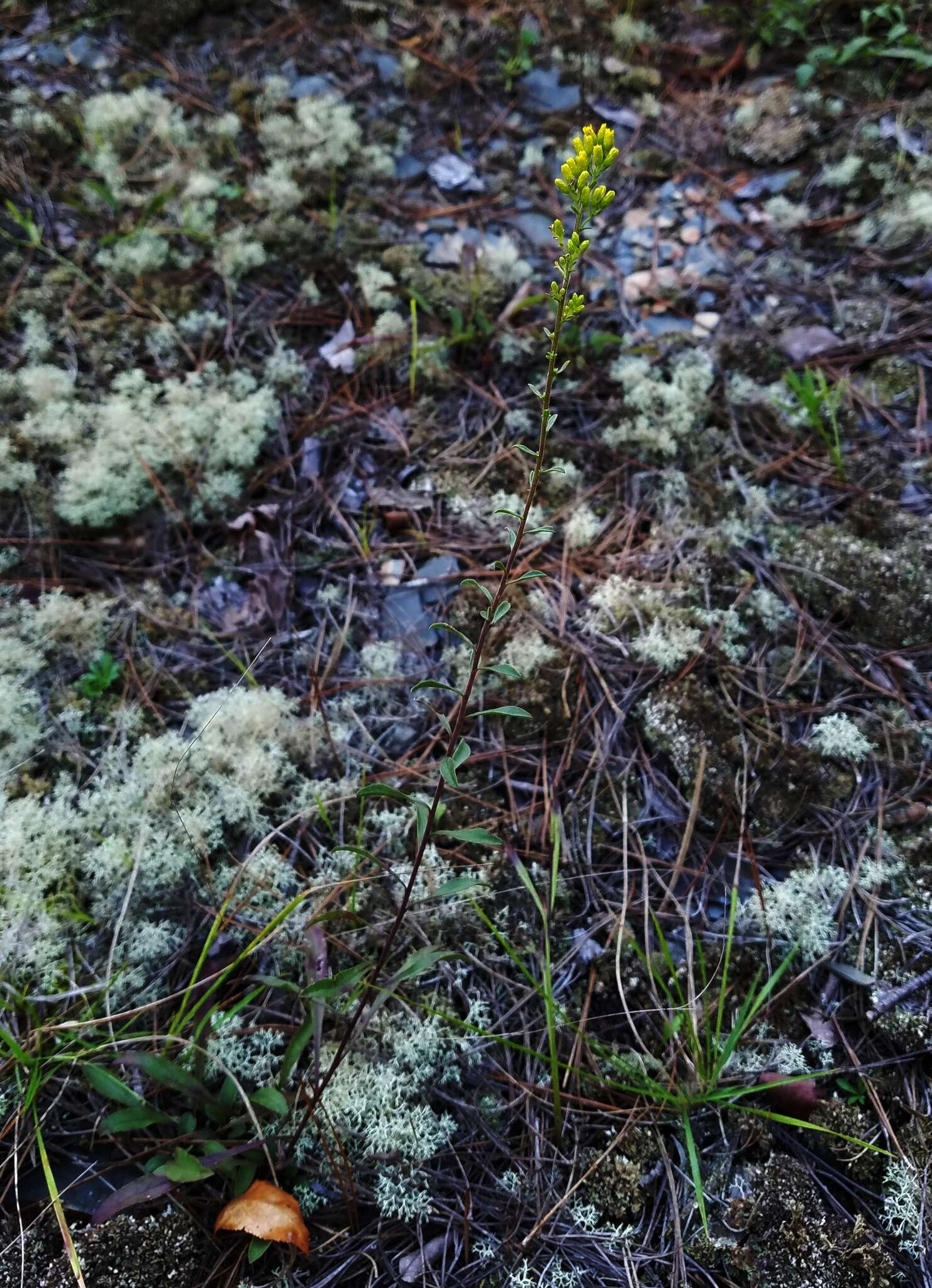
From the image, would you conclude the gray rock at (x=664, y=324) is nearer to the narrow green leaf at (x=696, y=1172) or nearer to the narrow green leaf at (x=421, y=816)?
the narrow green leaf at (x=421, y=816)

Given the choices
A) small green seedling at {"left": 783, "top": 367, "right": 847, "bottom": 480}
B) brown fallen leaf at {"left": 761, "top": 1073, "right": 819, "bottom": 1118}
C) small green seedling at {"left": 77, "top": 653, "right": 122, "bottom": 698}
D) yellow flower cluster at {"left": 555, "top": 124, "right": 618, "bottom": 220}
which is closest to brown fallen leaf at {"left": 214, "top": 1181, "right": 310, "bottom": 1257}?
brown fallen leaf at {"left": 761, "top": 1073, "right": 819, "bottom": 1118}

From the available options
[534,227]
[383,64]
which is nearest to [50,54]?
[383,64]

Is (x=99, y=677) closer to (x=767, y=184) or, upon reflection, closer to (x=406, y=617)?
(x=406, y=617)

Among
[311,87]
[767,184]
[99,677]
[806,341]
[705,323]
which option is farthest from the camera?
[311,87]

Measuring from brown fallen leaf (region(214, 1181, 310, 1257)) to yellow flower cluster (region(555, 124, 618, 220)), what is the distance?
79.7 inches

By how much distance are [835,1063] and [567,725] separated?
3.62 feet

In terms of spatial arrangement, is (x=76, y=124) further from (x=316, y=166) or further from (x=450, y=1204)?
(x=450, y=1204)

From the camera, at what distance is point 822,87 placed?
3936 millimetres

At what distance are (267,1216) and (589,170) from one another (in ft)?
6.99

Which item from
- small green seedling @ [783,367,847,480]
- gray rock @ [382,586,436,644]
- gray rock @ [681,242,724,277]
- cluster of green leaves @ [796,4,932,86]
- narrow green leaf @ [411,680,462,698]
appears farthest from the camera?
cluster of green leaves @ [796,4,932,86]

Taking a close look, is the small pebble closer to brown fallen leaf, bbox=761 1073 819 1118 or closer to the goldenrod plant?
the goldenrod plant

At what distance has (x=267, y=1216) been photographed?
1.65 metres

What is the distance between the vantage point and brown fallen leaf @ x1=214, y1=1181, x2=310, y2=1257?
1622mm

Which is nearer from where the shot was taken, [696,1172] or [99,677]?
[696,1172]
